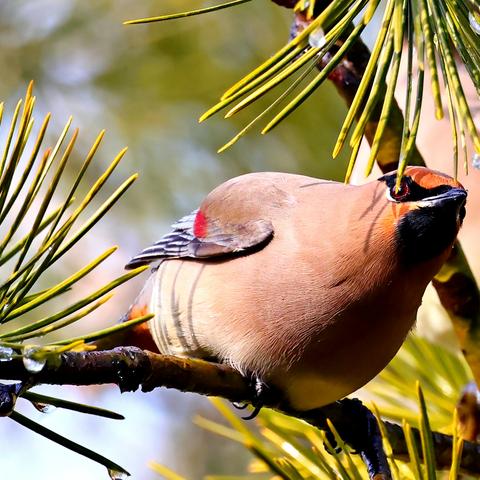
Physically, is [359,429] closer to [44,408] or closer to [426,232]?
[426,232]

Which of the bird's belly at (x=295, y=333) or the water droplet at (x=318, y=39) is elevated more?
the water droplet at (x=318, y=39)

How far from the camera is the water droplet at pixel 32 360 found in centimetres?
113

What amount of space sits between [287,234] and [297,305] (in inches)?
8.3

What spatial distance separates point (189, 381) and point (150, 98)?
224cm

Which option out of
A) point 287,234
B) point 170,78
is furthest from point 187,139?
point 287,234

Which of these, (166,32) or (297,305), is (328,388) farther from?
(166,32)

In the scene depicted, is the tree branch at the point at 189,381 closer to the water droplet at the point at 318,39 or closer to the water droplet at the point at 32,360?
the water droplet at the point at 32,360

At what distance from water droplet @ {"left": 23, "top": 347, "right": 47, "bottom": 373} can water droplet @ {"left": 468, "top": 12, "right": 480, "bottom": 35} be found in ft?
2.40

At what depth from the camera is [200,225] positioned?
89.4 inches

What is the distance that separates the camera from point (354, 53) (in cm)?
187

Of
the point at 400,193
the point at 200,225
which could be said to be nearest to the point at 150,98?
the point at 200,225

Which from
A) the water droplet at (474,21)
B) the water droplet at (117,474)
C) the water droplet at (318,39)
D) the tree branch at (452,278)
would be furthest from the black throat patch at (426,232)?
the water droplet at (117,474)

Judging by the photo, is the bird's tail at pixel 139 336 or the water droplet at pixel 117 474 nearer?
the water droplet at pixel 117 474

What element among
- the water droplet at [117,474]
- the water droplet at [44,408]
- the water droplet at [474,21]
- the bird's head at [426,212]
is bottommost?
the water droplet at [117,474]
